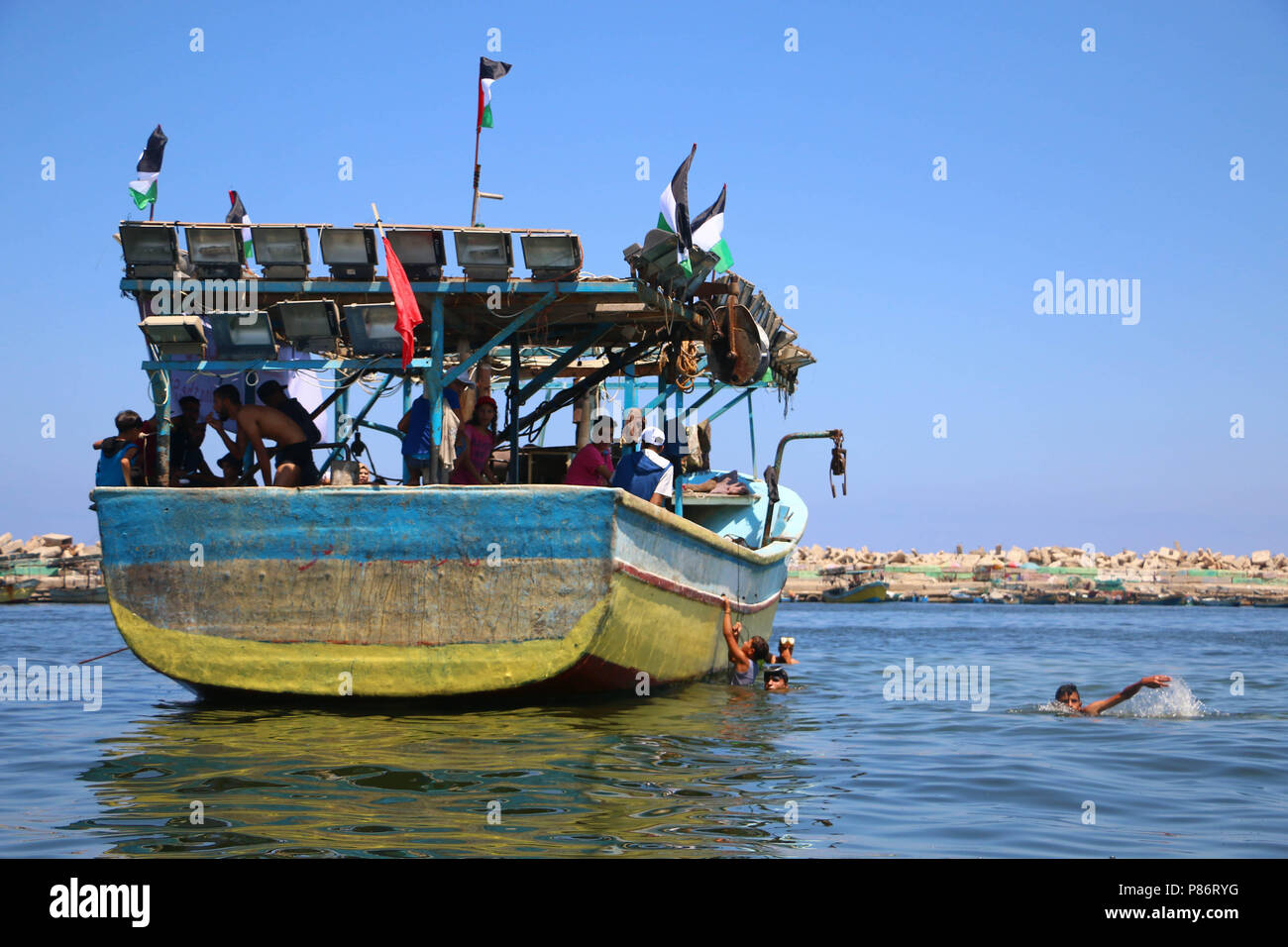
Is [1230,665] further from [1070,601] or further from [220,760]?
[1070,601]

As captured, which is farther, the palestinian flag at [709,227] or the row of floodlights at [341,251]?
the palestinian flag at [709,227]

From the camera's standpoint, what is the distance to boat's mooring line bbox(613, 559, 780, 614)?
8016 millimetres

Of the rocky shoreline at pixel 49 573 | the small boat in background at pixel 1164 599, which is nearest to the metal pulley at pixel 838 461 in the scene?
the rocky shoreline at pixel 49 573

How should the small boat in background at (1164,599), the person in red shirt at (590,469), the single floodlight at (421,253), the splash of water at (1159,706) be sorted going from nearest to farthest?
the single floodlight at (421,253) → the person in red shirt at (590,469) → the splash of water at (1159,706) → the small boat in background at (1164,599)

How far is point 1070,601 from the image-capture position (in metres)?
47.9

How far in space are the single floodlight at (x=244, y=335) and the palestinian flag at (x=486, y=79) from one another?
10.1 ft

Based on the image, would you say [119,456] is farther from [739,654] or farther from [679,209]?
[739,654]

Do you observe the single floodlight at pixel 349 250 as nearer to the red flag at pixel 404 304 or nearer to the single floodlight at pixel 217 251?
the red flag at pixel 404 304

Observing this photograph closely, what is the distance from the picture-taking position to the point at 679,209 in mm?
8984

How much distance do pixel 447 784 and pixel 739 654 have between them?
5416mm

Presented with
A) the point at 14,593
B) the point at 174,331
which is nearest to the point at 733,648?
the point at 174,331

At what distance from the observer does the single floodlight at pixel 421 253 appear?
8570 mm

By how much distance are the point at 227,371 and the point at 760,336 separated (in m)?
4.71
